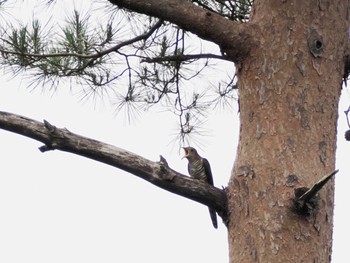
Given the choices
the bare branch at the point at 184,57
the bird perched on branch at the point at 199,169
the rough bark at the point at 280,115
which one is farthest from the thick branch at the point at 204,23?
the bird perched on branch at the point at 199,169

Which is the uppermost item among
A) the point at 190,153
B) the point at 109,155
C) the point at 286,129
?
the point at 190,153

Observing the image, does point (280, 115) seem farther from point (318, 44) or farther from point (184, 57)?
point (184, 57)

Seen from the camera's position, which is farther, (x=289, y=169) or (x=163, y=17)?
(x=163, y=17)

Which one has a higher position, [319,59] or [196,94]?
[196,94]

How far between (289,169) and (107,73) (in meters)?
1.51

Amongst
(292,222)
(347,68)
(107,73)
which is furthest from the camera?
(107,73)

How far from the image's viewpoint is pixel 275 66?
2846 mm

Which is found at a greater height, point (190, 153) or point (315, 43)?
point (190, 153)

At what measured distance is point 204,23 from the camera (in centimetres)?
288

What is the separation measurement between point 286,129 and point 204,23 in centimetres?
46

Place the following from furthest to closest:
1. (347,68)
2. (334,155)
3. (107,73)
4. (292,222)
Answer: (107,73) → (347,68) → (334,155) → (292,222)

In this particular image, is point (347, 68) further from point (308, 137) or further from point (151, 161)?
point (151, 161)

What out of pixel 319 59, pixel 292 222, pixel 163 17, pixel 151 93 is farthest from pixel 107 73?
pixel 292 222

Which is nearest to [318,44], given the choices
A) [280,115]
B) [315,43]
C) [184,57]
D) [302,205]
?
[315,43]
